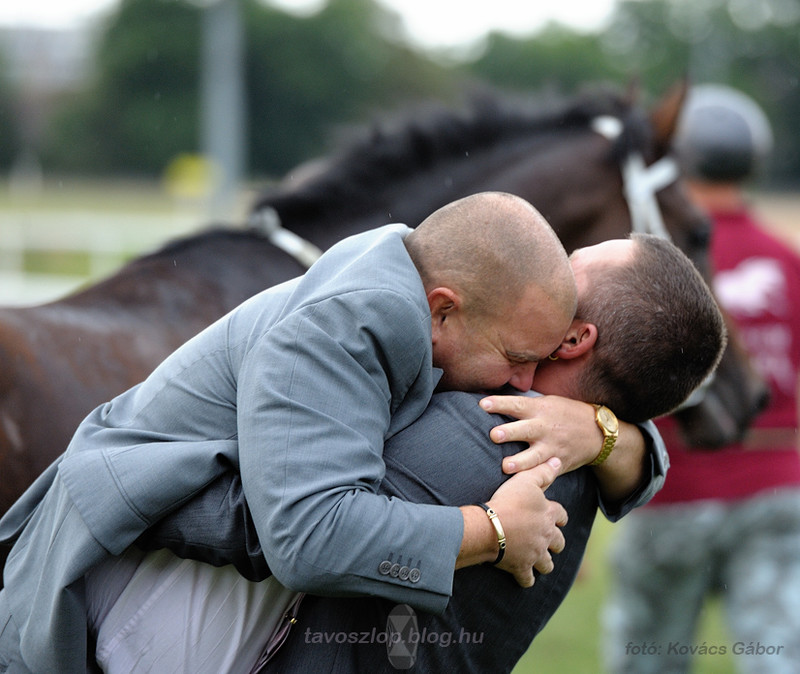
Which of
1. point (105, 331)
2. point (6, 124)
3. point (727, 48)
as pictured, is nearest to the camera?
point (105, 331)

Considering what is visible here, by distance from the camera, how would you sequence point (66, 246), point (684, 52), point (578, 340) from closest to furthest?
1. point (578, 340)
2. point (66, 246)
3. point (684, 52)

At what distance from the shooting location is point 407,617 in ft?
5.69

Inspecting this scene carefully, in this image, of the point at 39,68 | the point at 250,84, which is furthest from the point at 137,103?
the point at 39,68

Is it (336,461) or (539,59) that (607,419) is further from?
(539,59)

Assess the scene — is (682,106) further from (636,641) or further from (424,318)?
(424,318)

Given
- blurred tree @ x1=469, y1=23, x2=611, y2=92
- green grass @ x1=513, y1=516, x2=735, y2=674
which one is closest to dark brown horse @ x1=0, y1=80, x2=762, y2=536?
green grass @ x1=513, y1=516, x2=735, y2=674

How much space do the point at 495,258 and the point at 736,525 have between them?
271 centimetres

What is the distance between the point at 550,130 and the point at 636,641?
2.17m

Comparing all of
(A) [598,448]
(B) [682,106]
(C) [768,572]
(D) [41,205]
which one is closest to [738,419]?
(C) [768,572]

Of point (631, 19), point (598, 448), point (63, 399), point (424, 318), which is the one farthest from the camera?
point (631, 19)

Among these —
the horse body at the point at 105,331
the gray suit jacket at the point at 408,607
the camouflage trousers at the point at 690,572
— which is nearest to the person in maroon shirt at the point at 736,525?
the camouflage trousers at the point at 690,572

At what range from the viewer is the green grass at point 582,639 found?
501cm

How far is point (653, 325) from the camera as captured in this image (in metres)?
1.79

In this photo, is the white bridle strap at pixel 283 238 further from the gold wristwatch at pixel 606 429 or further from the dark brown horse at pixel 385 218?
the gold wristwatch at pixel 606 429
